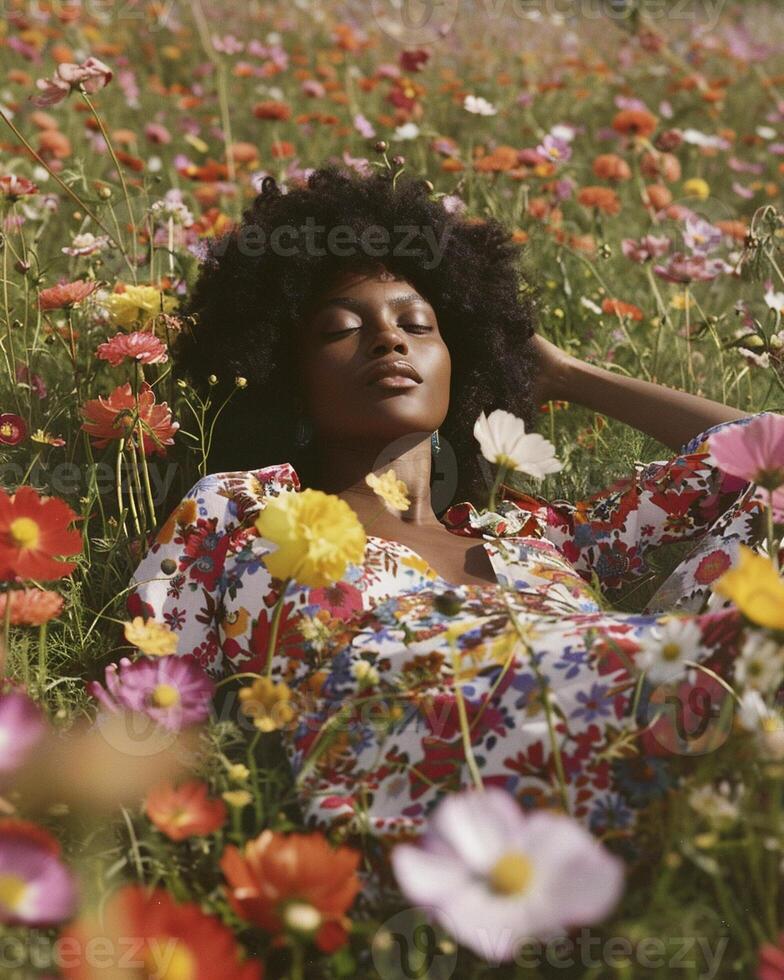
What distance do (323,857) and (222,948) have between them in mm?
103

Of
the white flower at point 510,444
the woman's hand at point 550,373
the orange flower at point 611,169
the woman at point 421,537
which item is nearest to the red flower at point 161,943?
the woman at point 421,537

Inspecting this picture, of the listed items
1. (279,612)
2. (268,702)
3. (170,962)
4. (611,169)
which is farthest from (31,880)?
(611,169)

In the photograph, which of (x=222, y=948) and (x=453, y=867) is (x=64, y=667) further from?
(x=453, y=867)

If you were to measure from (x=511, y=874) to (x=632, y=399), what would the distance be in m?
1.35

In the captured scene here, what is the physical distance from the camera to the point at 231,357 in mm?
1984

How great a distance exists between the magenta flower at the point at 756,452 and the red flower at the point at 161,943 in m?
0.61

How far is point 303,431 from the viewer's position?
194 cm

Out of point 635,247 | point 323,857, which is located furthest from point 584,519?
point 323,857

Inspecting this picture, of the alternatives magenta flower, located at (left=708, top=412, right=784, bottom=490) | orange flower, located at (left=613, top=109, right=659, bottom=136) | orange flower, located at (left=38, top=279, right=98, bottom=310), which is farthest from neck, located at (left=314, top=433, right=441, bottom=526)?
orange flower, located at (left=613, top=109, right=659, bottom=136)

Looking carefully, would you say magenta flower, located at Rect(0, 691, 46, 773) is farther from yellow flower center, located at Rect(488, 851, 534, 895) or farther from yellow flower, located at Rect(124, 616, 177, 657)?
yellow flower center, located at Rect(488, 851, 534, 895)

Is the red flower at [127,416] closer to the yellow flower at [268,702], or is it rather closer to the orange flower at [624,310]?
the yellow flower at [268,702]

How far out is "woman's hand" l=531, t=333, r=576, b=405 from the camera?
2174 mm

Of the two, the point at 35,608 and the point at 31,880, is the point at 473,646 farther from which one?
the point at 31,880

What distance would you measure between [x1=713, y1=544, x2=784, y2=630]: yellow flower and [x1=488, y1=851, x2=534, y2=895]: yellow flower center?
0.28 meters
